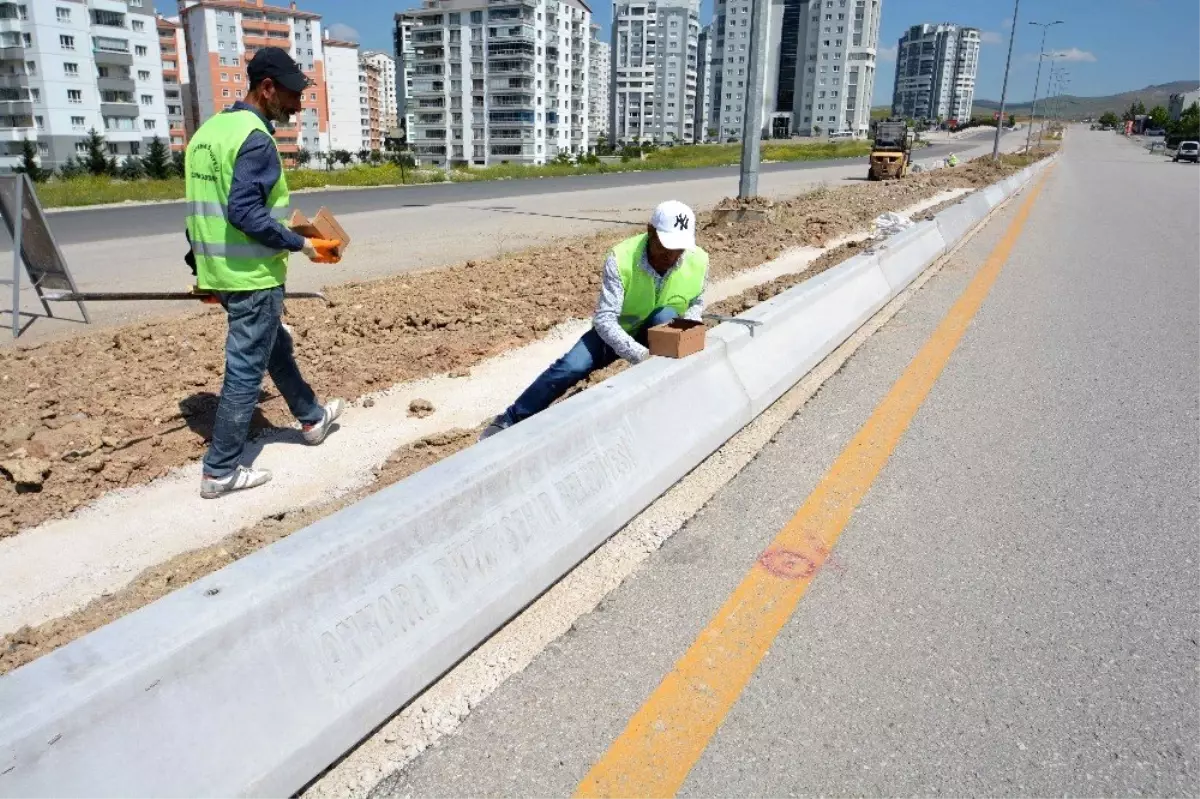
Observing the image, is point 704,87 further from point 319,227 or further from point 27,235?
point 319,227

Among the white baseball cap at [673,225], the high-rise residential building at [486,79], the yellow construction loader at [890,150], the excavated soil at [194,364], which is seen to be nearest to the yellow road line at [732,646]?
the white baseball cap at [673,225]

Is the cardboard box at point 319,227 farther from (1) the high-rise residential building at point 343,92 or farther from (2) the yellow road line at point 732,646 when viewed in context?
(1) the high-rise residential building at point 343,92

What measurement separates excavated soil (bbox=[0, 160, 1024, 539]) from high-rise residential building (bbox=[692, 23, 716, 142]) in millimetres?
175678

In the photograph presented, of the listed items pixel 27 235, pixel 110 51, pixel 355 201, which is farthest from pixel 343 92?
pixel 27 235

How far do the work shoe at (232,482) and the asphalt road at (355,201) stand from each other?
1285cm

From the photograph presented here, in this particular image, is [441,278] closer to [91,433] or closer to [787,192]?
[91,433]

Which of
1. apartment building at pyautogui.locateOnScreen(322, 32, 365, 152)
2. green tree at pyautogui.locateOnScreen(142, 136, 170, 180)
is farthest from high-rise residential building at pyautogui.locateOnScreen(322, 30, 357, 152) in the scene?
green tree at pyautogui.locateOnScreen(142, 136, 170, 180)

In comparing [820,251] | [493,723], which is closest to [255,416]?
[493,723]

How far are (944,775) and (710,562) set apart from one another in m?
1.37

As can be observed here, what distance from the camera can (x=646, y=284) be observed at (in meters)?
4.77

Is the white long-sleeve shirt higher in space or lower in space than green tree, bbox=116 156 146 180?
higher

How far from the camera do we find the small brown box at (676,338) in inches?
177

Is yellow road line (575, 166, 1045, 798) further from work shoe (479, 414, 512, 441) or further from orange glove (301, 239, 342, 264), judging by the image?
orange glove (301, 239, 342, 264)

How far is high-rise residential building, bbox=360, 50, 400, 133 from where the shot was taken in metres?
183
